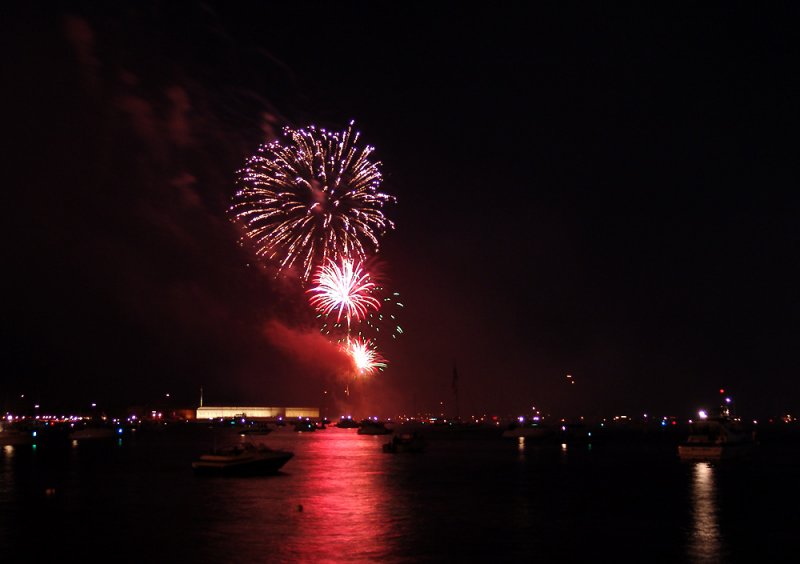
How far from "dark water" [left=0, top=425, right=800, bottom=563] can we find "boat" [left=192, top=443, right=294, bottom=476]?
1.33m

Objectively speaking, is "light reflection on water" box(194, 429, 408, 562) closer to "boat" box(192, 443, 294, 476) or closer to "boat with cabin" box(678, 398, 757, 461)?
"boat" box(192, 443, 294, 476)

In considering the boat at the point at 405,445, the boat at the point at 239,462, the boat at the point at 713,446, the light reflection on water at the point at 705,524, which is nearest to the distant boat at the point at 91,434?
the boat at the point at 405,445

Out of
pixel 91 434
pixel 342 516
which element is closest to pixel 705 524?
pixel 342 516

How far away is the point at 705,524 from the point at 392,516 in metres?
11.5

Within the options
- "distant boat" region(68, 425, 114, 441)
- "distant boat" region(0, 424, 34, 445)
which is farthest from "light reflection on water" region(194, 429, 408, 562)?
"distant boat" region(68, 425, 114, 441)

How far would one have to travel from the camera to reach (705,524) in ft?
103

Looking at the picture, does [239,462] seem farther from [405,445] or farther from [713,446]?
[713,446]

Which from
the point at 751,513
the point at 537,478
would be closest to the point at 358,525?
the point at 751,513

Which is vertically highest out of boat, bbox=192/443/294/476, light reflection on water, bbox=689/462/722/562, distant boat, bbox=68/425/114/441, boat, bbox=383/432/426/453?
distant boat, bbox=68/425/114/441

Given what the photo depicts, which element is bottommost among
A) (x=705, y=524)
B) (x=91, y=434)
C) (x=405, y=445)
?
(x=705, y=524)

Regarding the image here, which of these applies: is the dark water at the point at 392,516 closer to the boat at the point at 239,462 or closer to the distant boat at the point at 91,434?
the boat at the point at 239,462

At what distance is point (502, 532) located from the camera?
28.5 meters

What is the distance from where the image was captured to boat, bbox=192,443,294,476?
49219mm

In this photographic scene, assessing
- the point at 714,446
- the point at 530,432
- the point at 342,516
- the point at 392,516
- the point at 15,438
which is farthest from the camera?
the point at 530,432
